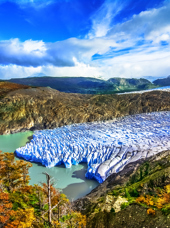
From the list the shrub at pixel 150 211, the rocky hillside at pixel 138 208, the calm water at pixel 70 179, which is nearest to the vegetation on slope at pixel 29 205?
the rocky hillside at pixel 138 208

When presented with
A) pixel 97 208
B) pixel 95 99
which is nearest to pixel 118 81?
pixel 95 99

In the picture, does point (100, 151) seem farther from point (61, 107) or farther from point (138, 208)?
point (61, 107)

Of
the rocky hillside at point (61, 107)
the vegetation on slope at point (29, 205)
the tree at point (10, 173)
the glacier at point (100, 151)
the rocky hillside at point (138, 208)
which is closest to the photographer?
the rocky hillside at point (138, 208)

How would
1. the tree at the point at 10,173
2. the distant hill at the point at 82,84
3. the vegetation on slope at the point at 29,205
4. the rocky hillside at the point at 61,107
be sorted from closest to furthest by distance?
1. the vegetation on slope at the point at 29,205
2. the tree at the point at 10,173
3. the rocky hillside at the point at 61,107
4. the distant hill at the point at 82,84

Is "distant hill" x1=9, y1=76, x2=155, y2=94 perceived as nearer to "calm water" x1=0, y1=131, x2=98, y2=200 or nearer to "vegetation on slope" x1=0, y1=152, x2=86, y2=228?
"calm water" x1=0, y1=131, x2=98, y2=200

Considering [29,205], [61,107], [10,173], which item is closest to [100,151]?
[10,173]

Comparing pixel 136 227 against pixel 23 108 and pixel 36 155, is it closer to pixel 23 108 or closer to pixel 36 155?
pixel 36 155

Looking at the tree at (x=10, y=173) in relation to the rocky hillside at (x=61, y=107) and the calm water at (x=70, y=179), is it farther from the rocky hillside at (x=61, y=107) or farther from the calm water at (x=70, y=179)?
the rocky hillside at (x=61, y=107)
